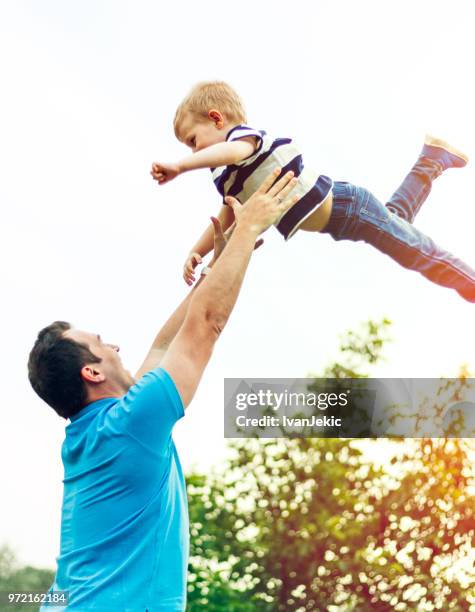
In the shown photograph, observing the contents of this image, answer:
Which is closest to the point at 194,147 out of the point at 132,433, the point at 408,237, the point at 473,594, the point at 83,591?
the point at 408,237

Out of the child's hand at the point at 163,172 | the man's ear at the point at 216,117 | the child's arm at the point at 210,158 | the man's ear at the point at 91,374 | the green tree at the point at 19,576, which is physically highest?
the man's ear at the point at 216,117

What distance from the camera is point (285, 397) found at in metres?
7.15

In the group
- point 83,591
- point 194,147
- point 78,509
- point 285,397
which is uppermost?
point 194,147

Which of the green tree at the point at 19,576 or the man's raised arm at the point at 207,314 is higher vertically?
the man's raised arm at the point at 207,314

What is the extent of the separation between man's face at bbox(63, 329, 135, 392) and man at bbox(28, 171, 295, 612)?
5 cm

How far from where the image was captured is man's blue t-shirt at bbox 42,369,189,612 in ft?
8.18

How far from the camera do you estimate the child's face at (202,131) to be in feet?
11.3

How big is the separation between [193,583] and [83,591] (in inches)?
171

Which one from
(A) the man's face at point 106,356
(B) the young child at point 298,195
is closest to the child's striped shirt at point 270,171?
(B) the young child at point 298,195

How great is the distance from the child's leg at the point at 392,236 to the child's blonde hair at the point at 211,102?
0.48 metres

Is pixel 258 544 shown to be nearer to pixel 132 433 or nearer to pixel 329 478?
pixel 329 478

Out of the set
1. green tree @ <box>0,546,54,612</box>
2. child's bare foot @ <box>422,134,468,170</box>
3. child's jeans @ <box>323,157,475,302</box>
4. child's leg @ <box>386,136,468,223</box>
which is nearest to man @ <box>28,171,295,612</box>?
child's jeans @ <box>323,157,475,302</box>

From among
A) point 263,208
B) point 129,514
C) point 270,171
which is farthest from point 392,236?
point 129,514

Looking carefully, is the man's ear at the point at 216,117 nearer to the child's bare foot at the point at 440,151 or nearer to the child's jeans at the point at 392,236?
the child's jeans at the point at 392,236
